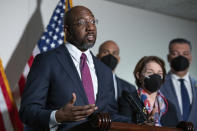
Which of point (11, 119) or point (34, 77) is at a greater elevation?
point (34, 77)

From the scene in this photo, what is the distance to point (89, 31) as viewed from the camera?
1.60 meters

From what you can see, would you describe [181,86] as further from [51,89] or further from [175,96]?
[51,89]

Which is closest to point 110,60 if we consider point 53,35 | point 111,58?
→ point 111,58

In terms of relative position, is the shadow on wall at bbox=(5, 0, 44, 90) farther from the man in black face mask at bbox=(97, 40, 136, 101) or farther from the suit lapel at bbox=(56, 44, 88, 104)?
the suit lapel at bbox=(56, 44, 88, 104)

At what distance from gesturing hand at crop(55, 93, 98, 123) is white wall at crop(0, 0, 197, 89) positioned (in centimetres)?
289

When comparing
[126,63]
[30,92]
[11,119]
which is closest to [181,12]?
[126,63]

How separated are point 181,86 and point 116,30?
262cm

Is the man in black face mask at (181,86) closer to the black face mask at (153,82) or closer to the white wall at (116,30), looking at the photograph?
the black face mask at (153,82)

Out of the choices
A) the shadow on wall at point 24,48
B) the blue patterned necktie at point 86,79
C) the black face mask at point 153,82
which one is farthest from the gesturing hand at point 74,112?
the shadow on wall at point 24,48

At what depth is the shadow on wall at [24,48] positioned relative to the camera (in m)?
3.99

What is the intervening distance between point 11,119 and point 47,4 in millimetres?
2000

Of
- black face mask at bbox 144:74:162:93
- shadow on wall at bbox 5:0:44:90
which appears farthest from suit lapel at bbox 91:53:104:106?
shadow on wall at bbox 5:0:44:90

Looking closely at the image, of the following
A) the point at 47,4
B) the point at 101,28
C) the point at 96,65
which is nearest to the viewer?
the point at 96,65

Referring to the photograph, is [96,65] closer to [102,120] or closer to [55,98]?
[55,98]
